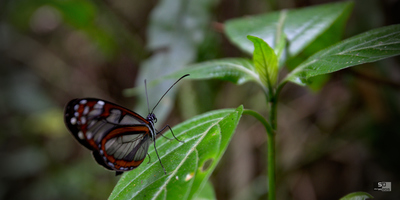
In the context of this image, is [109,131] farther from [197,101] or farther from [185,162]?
[197,101]

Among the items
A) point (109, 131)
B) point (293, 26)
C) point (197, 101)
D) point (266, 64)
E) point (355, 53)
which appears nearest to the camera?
point (355, 53)

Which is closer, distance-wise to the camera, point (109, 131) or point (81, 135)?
point (81, 135)

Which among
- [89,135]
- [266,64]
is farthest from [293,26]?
[89,135]

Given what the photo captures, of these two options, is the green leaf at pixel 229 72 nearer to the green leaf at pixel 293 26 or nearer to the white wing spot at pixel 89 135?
the green leaf at pixel 293 26

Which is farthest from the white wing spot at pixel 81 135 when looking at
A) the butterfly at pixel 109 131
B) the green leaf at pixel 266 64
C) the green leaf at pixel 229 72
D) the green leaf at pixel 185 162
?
the green leaf at pixel 266 64

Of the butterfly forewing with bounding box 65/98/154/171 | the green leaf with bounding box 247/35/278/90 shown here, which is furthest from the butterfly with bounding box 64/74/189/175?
the green leaf with bounding box 247/35/278/90

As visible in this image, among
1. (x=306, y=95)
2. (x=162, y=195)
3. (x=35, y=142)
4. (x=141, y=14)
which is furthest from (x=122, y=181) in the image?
(x=141, y=14)

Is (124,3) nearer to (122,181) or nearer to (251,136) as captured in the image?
(251,136)
